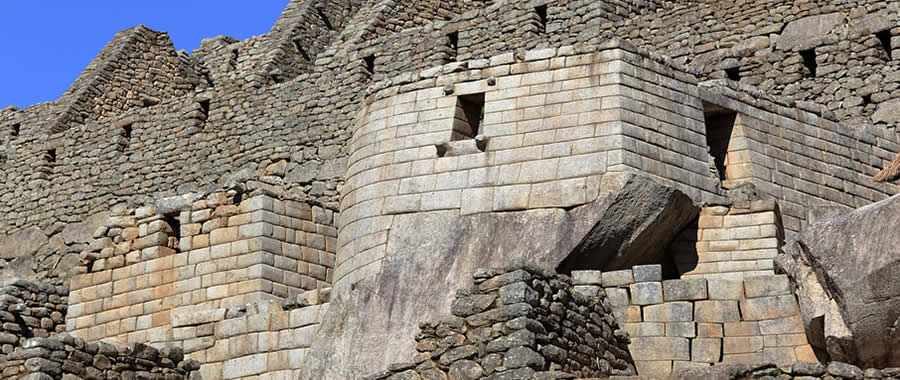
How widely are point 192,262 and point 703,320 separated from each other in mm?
6280

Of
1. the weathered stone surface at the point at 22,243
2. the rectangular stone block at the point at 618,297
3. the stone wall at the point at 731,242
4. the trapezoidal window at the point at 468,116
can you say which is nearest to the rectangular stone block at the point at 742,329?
the rectangular stone block at the point at 618,297

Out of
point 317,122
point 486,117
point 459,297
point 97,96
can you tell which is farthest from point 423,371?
point 97,96

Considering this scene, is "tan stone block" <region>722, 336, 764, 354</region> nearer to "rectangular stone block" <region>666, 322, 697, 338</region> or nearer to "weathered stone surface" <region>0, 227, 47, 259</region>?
"rectangular stone block" <region>666, 322, 697, 338</region>

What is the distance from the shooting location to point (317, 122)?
22.8 m

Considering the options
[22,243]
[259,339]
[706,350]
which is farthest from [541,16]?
[706,350]

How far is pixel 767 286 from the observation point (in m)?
12.8

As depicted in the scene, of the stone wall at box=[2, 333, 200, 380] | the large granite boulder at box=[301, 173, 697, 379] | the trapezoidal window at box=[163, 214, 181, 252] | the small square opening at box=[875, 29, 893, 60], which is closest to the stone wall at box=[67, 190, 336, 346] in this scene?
the trapezoidal window at box=[163, 214, 181, 252]

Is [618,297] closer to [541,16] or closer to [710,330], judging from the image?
[710,330]

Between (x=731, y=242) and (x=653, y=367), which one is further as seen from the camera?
(x=731, y=242)

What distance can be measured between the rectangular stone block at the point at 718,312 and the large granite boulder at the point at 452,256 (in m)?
1.37

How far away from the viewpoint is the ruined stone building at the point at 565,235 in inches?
469

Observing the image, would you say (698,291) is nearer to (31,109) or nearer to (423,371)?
(423,371)

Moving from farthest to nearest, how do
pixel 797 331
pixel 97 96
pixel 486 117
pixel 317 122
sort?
pixel 97 96 < pixel 317 122 < pixel 486 117 < pixel 797 331

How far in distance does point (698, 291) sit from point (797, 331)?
85cm
